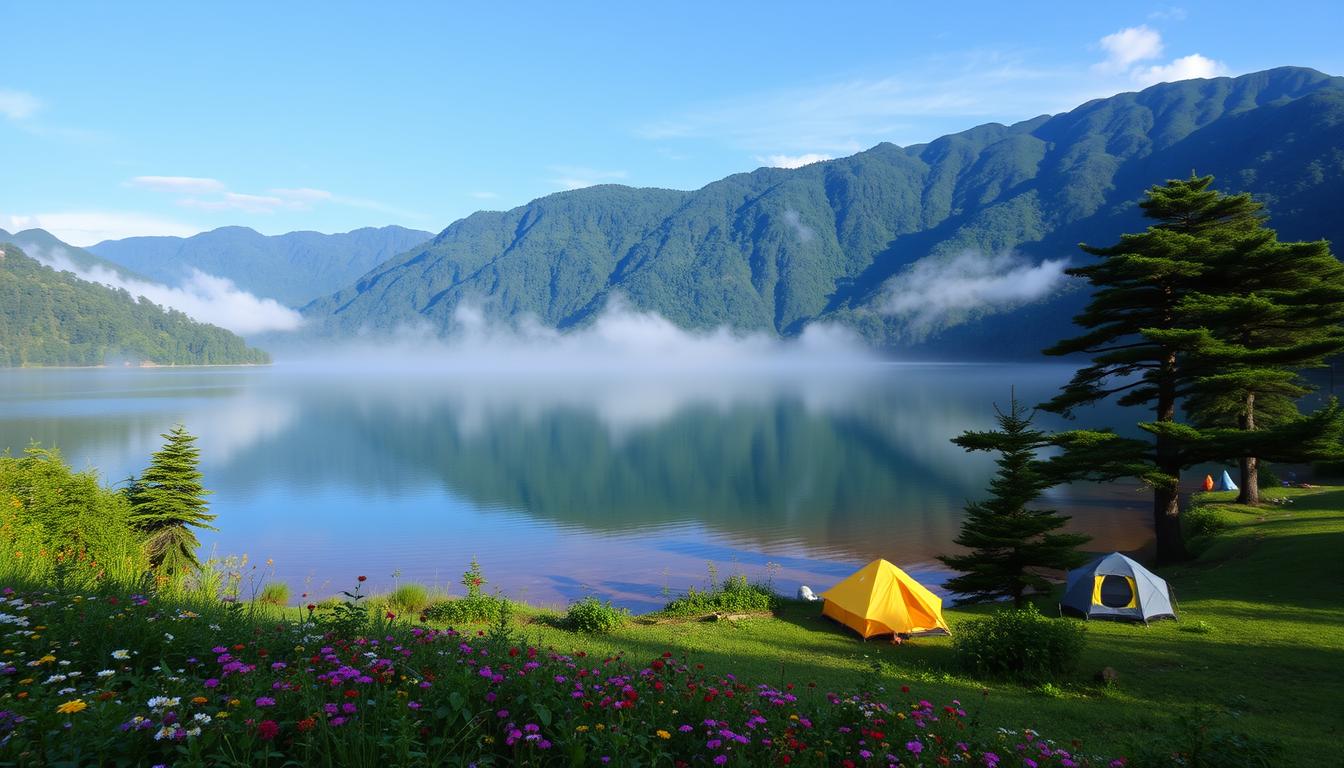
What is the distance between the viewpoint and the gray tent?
15.8 meters

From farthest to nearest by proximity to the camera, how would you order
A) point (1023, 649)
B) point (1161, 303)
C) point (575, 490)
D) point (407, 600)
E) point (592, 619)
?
point (575, 490) < point (1161, 303) < point (407, 600) < point (592, 619) < point (1023, 649)

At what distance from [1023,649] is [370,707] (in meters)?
11.0

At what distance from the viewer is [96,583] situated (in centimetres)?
801

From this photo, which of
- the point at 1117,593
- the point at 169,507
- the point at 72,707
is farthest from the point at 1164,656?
the point at 169,507

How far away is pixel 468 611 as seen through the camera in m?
16.0

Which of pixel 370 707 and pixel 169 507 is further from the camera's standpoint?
pixel 169 507

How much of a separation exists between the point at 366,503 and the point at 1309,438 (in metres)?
38.0

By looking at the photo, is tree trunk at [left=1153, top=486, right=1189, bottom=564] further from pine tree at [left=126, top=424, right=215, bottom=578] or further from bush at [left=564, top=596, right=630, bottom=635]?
pine tree at [left=126, top=424, right=215, bottom=578]

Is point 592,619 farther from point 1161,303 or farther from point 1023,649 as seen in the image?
point 1161,303

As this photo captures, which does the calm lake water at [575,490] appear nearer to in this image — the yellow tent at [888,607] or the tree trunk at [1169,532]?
the tree trunk at [1169,532]

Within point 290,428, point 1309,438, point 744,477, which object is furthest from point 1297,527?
point 290,428

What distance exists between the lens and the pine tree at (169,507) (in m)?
18.7

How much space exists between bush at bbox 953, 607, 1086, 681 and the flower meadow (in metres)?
5.61

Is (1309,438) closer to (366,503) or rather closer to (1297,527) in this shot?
(1297,527)
